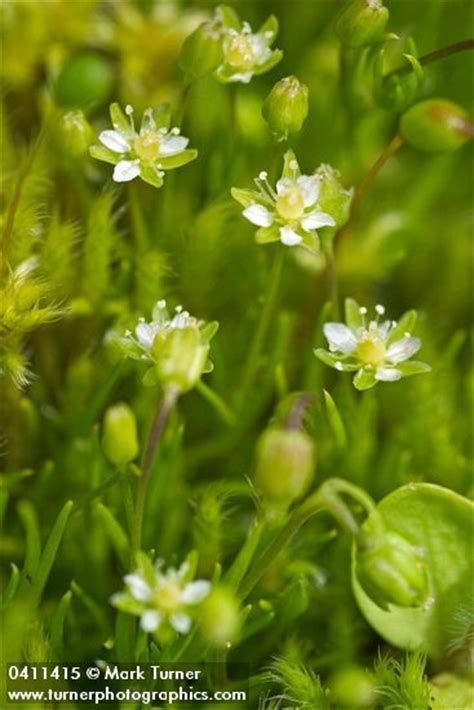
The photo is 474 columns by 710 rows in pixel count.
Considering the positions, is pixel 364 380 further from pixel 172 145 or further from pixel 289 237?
pixel 172 145

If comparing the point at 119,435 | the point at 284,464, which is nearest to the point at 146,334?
the point at 119,435

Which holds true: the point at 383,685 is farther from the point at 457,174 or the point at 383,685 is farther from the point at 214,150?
the point at 457,174

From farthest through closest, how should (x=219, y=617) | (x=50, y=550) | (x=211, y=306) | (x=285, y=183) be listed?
1. (x=211, y=306)
2. (x=285, y=183)
3. (x=50, y=550)
4. (x=219, y=617)

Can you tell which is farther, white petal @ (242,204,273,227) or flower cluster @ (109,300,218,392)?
white petal @ (242,204,273,227)

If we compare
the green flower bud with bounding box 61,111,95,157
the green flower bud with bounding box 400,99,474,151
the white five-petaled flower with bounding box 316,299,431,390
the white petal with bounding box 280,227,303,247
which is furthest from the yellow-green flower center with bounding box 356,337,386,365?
the green flower bud with bounding box 61,111,95,157

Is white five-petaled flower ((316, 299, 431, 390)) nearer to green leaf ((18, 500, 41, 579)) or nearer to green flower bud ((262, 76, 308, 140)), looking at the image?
green flower bud ((262, 76, 308, 140))

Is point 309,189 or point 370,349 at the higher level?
point 309,189
